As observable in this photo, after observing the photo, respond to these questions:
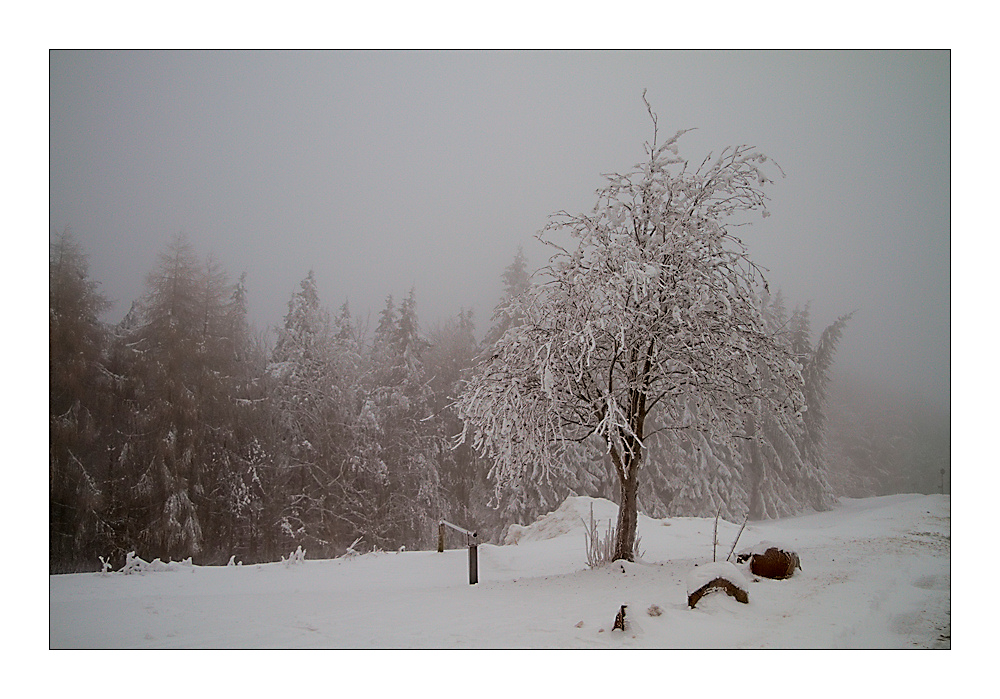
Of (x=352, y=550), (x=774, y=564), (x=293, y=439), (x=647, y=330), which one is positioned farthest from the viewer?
(x=293, y=439)

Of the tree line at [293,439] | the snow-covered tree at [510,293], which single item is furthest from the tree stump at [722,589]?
the snow-covered tree at [510,293]

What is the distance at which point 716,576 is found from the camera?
15.2 ft

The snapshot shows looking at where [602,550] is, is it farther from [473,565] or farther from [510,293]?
[510,293]

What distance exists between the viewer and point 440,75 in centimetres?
561

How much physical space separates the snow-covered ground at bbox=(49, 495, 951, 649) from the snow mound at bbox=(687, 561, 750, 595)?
10 centimetres

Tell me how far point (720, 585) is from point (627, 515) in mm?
1091

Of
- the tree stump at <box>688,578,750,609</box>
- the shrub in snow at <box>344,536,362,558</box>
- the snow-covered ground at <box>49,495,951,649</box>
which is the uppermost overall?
the tree stump at <box>688,578,750,609</box>

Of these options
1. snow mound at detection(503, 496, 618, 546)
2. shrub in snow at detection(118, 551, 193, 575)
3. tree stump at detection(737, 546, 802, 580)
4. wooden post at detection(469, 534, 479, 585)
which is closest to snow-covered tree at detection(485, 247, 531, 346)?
wooden post at detection(469, 534, 479, 585)

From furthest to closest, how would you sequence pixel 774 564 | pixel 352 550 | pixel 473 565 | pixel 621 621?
pixel 352 550 → pixel 473 565 → pixel 774 564 → pixel 621 621

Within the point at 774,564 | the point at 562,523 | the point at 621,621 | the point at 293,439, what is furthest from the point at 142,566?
the point at 774,564

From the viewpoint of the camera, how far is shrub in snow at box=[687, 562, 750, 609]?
4.61 metres

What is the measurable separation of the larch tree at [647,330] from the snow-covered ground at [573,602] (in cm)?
96

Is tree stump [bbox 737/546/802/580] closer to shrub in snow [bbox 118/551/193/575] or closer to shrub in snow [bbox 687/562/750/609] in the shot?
shrub in snow [bbox 687/562/750/609]

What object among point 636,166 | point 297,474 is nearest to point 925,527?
point 636,166
